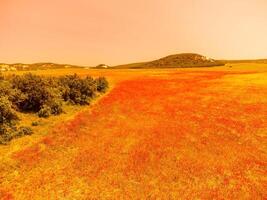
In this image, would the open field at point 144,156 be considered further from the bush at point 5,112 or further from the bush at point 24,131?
the bush at point 5,112

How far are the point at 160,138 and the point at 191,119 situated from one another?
18.3ft

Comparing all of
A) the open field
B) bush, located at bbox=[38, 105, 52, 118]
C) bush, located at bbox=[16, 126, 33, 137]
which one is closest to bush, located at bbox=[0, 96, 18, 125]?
bush, located at bbox=[16, 126, 33, 137]

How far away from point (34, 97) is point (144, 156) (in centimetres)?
1327

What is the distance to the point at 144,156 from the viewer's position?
17062mm

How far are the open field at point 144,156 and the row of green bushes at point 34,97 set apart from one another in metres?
1.54

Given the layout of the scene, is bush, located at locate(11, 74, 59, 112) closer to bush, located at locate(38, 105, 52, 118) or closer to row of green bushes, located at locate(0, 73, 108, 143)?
Answer: row of green bushes, located at locate(0, 73, 108, 143)

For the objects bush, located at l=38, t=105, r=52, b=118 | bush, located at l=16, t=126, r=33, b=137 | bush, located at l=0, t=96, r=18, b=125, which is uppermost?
bush, located at l=0, t=96, r=18, b=125

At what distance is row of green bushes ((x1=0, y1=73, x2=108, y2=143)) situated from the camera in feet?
65.5

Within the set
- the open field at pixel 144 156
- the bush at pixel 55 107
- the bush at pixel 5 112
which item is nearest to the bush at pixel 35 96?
the bush at pixel 55 107

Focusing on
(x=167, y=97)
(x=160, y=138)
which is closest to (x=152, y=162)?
(x=160, y=138)

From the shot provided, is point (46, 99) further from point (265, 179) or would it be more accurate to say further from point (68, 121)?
point (265, 179)

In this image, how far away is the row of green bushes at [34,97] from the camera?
19953 mm

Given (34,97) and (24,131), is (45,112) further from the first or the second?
(24,131)

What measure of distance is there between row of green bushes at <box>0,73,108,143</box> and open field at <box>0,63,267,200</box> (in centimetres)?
154
